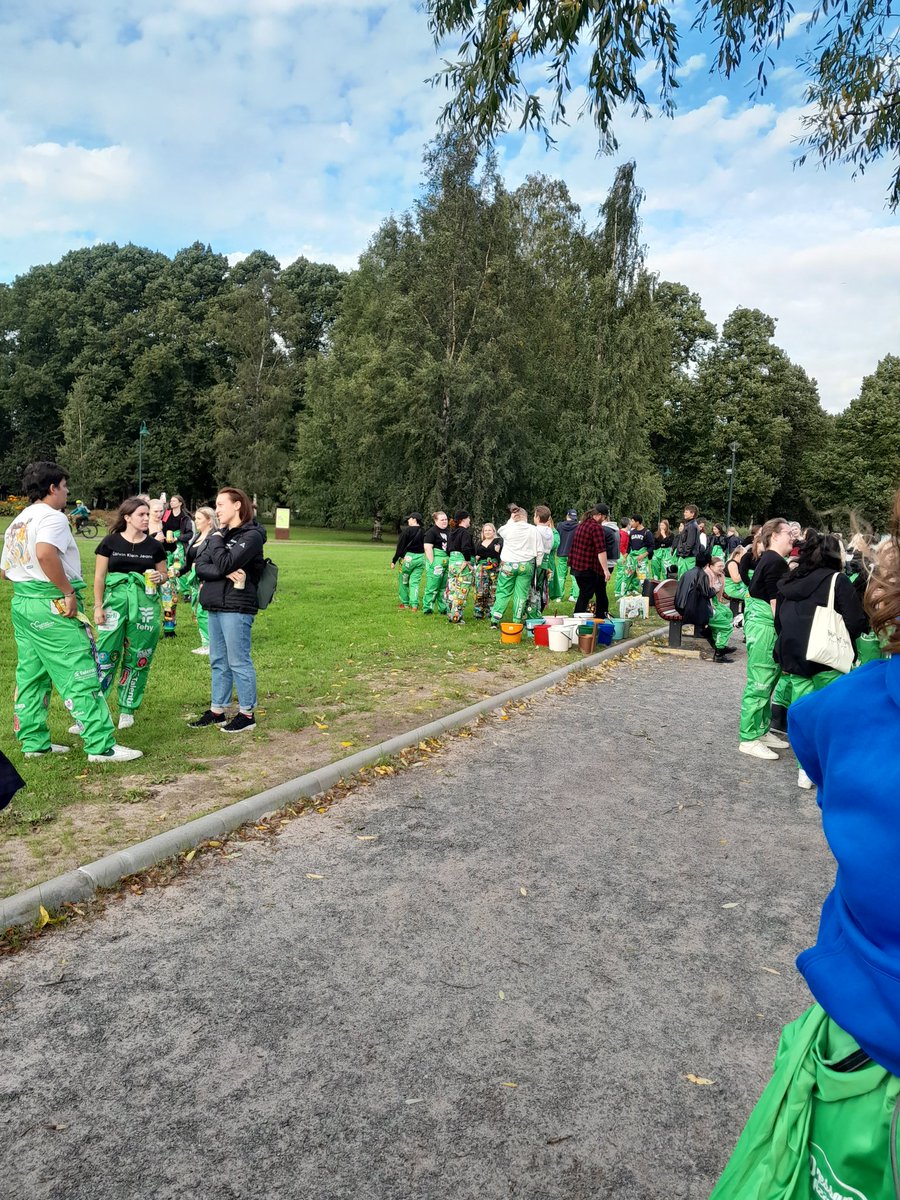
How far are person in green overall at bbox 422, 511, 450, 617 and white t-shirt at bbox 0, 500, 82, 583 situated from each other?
9659 millimetres

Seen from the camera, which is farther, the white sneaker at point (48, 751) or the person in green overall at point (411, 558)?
the person in green overall at point (411, 558)

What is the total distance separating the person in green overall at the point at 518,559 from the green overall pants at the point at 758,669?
6.08m

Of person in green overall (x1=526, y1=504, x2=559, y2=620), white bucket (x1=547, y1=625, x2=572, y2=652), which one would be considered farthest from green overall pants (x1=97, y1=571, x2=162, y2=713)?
person in green overall (x1=526, y1=504, x2=559, y2=620)

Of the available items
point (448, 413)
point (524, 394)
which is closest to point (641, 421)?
point (524, 394)

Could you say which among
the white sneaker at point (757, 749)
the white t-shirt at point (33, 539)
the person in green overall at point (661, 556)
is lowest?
the white sneaker at point (757, 749)

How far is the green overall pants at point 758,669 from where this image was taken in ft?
24.0

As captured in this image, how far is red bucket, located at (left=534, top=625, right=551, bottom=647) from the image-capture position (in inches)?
511

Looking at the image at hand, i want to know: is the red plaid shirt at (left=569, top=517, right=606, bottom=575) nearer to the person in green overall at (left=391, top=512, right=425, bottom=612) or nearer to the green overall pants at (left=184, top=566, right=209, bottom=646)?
the person in green overall at (left=391, top=512, right=425, bottom=612)

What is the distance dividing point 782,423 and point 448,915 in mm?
56227

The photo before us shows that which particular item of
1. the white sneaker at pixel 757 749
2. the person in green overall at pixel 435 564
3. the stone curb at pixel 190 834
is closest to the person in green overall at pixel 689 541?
the person in green overall at pixel 435 564

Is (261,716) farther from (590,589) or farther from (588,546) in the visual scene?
(590,589)

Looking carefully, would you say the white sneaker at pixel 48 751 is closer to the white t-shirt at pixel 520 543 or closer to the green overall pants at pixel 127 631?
the green overall pants at pixel 127 631

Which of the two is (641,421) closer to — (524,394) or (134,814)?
(524,394)

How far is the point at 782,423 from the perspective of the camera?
179 feet
